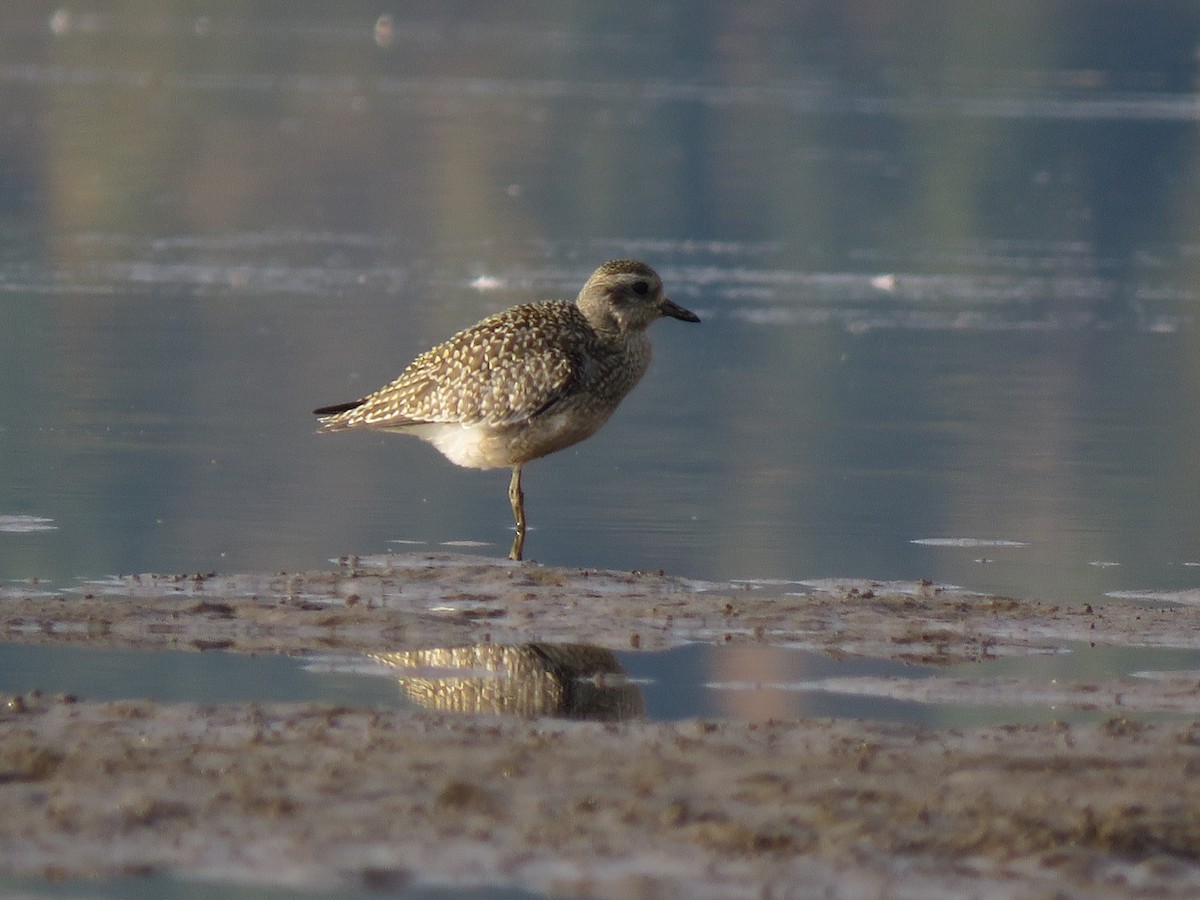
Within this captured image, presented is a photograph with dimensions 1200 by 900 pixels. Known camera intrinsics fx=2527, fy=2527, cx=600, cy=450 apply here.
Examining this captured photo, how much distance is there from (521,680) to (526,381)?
2.84 meters

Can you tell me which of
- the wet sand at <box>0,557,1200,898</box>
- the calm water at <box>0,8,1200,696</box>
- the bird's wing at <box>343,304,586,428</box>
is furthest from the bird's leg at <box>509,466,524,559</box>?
the wet sand at <box>0,557,1200,898</box>

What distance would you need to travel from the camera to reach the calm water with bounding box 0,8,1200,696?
36.3 ft

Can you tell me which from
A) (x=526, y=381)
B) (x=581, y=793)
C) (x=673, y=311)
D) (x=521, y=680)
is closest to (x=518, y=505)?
(x=526, y=381)

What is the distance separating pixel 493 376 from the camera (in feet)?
35.3

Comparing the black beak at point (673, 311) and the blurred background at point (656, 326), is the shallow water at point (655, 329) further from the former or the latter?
the black beak at point (673, 311)

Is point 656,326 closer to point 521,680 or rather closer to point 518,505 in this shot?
point 518,505

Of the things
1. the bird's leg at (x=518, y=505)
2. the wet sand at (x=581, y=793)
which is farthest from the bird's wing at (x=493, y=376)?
the wet sand at (x=581, y=793)

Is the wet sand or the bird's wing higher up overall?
the bird's wing

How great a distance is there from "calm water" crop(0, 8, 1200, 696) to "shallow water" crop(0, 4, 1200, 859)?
53 mm

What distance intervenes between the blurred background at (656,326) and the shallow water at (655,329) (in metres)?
0.06

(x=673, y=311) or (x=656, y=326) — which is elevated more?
(x=656, y=326)

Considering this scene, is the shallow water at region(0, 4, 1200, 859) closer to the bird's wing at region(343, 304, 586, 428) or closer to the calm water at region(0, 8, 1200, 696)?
the calm water at region(0, 8, 1200, 696)

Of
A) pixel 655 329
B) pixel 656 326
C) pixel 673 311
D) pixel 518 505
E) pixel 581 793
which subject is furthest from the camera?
pixel 656 326

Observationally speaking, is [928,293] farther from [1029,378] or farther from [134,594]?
[134,594]
